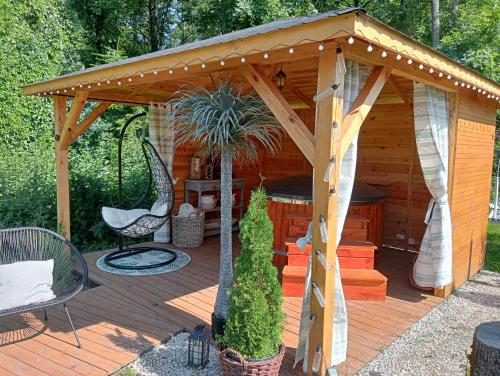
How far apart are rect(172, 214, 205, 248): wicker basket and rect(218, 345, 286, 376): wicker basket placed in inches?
121

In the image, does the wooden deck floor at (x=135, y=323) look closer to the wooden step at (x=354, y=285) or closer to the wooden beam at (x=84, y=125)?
the wooden step at (x=354, y=285)

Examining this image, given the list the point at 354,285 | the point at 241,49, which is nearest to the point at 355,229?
the point at 354,285

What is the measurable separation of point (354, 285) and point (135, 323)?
75.9 inches

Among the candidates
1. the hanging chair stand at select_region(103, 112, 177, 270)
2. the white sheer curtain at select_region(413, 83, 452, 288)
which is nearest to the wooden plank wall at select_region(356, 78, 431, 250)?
the white sheer curtain at select_region(413, 83, 452, 288)

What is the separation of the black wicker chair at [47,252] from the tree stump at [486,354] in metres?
2.40

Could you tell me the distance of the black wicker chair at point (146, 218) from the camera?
13.9 feet

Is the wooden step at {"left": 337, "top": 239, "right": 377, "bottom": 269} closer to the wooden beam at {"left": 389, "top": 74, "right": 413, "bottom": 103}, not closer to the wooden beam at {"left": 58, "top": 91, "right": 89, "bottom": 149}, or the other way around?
the wooden beam at {"left": 389, "top": 74, "right": 413, "bottom": 103}

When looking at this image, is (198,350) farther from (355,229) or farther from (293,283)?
(355,229)

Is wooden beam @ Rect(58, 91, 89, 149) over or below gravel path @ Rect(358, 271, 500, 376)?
over

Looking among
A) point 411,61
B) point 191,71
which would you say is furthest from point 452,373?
point 191,71

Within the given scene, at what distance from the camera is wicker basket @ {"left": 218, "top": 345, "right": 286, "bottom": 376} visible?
2.14 meters

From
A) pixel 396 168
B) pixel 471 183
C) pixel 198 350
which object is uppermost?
pixel 396 168

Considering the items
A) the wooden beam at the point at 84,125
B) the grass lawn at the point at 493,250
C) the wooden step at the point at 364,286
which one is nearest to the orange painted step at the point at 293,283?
the wooden step at the point at 364,286

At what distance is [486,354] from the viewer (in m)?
1.61
